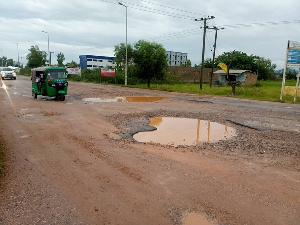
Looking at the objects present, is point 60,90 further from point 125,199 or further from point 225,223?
point 225,223

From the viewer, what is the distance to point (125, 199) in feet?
14.5

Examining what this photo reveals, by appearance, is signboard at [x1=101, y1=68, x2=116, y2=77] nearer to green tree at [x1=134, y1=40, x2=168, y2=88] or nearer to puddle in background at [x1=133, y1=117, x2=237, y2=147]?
green tree at [x1=134, y1=40, x2=168, y2=88]

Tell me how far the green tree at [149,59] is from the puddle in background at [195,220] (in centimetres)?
2927

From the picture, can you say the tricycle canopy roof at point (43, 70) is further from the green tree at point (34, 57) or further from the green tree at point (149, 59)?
the green tree at point (34, 57)

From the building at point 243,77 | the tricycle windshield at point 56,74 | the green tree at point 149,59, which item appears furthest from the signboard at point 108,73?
the tricycle windshield at point 56,74

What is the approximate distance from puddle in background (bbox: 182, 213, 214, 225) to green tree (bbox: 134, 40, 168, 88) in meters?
29.3

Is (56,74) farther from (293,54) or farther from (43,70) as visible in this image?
(293,54)

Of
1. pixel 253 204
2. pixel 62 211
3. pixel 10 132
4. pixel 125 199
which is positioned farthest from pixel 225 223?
pixel 10 132

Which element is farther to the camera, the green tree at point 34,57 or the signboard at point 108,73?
the green tree at point 34,57

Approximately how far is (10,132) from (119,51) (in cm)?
3090

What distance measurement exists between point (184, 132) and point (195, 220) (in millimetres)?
5654

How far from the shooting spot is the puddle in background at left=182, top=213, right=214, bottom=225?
3777mm

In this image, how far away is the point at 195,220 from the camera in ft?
12.6

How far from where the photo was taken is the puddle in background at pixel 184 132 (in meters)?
8.33
